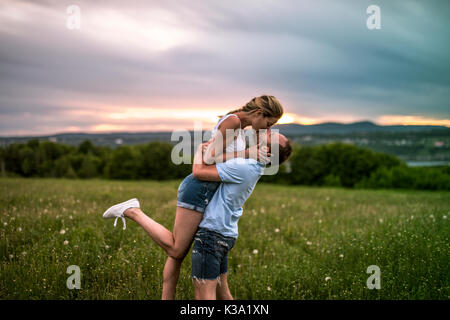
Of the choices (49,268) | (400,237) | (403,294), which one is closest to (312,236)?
(400,237)

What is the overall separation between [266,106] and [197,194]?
3.94 ft

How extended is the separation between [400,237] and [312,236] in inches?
69.0

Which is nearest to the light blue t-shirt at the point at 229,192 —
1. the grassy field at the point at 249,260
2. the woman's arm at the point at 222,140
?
the woman's arm at the point at 222,140

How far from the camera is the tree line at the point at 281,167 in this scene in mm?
63750

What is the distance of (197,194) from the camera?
3342 mm

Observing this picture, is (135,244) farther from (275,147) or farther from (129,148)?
(129,148)

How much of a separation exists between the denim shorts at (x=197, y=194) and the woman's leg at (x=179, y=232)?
0.06 m

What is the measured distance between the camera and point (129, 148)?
249ft

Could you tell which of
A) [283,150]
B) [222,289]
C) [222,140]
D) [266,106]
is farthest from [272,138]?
[222,289]

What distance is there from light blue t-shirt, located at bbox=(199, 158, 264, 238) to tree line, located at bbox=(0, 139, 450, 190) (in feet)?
177

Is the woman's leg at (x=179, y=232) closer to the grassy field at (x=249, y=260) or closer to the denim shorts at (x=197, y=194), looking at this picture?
the denim shorts at (x=197, y=194)

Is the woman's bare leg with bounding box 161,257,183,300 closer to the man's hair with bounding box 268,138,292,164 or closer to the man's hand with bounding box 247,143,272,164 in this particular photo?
the man's hand with bounding box 247,143,272,164
